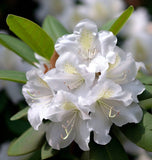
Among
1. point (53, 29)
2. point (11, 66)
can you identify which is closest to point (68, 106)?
point (53, 29)

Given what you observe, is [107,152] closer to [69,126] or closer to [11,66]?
[69,126]

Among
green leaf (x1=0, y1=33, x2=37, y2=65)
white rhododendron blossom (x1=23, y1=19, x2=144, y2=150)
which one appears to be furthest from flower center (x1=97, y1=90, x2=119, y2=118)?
green leaf (x1=0, y1=33, x2=37, y2=65)

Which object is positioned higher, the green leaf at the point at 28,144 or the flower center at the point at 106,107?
the flower center at the point at 106,107

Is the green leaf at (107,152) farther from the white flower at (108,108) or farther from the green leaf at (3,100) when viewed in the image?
the green leaf at (3,100)

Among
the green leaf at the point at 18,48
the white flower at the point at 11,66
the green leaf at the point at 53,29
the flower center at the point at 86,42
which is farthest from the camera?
the white flower at the point at 11,66

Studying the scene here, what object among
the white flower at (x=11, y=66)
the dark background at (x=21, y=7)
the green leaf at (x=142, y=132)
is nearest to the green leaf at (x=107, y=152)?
the green leaf at (x=142, y=132)

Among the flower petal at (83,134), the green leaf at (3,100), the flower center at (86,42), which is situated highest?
the flower center at (86,42)

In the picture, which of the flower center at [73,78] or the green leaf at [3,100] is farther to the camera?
the green leaf at [3,100]
